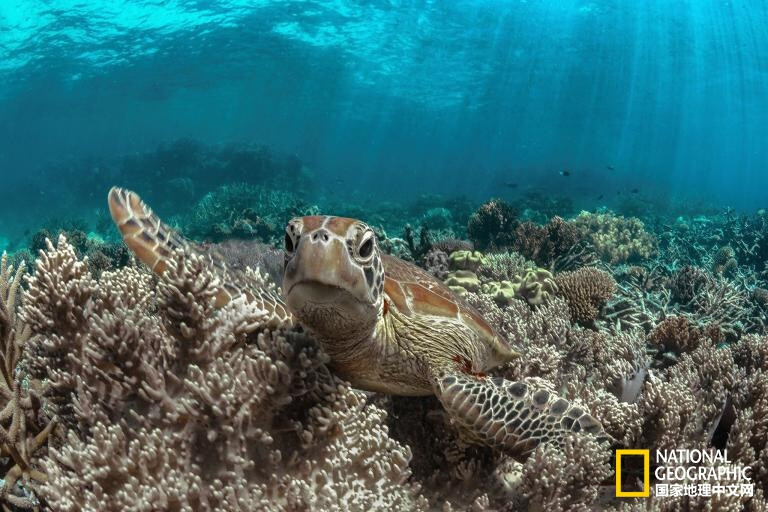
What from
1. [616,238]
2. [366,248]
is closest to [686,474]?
[366,248]

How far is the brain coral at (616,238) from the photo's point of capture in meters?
10.5

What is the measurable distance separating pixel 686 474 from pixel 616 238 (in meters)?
10.1

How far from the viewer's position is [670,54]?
142ft

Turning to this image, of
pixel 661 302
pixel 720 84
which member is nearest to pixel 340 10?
pixel 661 302

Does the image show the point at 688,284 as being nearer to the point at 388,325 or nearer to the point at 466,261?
the point at 466,261

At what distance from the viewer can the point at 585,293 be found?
217 inches

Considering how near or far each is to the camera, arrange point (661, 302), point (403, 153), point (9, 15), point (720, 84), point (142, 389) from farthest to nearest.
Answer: point (403, 153)
point (720, 84)
point (9, 15)
point (661, 302)
point (142, 389)

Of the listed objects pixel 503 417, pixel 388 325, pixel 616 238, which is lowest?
pixel 616 238

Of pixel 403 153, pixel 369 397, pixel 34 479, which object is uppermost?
pixel 34 479

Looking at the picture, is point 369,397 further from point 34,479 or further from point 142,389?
point 34,479

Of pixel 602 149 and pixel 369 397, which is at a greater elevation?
pixel 369 397

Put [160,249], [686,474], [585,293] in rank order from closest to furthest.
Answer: [686,474] → [160,249] → [585,293]

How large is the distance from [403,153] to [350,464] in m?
120

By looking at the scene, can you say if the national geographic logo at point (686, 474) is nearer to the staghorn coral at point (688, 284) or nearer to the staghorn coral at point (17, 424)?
the staghorn coral at point (17, 424)
